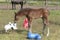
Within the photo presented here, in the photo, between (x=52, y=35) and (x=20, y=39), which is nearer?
(x=20, y=39)

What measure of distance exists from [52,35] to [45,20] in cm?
85

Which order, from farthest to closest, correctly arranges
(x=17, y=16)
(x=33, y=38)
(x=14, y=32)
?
1. (x=14, y=32)
2. (x=17, y=16)
3. (x=33, y=38)

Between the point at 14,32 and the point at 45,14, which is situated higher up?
the point at 45,14

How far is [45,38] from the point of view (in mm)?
10203

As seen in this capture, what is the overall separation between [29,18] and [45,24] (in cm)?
96

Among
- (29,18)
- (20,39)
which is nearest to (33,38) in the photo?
(20,39)

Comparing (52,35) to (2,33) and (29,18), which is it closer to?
(29,18)

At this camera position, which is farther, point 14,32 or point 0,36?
point 14,32

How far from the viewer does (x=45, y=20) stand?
11305 millimetres

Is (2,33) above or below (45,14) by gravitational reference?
below

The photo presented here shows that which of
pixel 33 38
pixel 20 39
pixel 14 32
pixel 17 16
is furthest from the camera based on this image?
pixel 14 32

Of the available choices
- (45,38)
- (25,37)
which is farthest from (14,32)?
(45,38)

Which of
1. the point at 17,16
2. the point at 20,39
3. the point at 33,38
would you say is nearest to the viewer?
the point at 33,38

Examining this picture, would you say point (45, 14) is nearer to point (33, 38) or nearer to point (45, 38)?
point (45, 38)
